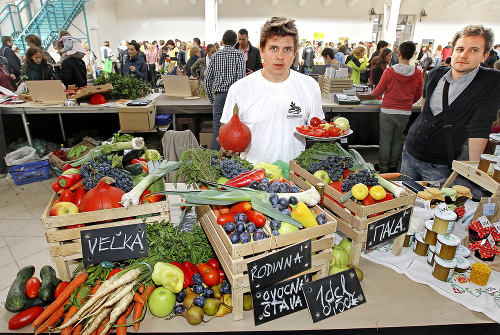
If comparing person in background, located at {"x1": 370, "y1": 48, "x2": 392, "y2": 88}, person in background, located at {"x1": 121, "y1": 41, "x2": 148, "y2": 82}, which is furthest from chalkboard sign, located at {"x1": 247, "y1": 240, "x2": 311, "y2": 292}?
person in background, located at {"x1": 121, "y1": 41, "x2": 148, "y2": 82}

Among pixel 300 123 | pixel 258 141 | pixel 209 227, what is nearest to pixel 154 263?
pixel 209 227

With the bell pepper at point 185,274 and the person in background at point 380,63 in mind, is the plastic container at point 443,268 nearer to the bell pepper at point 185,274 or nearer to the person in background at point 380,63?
the bell pepper at point 185,274

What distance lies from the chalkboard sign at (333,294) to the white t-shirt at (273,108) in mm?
1131

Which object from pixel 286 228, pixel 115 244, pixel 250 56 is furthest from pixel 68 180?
pixel 250 56

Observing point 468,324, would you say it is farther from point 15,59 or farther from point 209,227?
point 15,59

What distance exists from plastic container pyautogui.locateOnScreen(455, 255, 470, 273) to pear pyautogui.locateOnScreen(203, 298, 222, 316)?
112 centimetres

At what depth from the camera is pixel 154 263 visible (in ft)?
4.39

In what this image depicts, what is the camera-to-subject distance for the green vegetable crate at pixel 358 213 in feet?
4.62

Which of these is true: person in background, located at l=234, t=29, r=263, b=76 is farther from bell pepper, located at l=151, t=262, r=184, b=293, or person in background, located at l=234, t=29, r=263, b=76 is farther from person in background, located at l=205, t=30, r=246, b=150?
bell pepper, located at l=151, t=262, r=184, b=293

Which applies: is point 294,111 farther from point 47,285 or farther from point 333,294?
point 47,285

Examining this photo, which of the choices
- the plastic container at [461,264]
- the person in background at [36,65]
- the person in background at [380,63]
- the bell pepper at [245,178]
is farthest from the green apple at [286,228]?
the person in background at [36,65]

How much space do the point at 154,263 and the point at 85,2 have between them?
1949 cm

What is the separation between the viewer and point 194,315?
3.87ft

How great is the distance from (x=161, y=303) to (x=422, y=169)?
7.40ft
